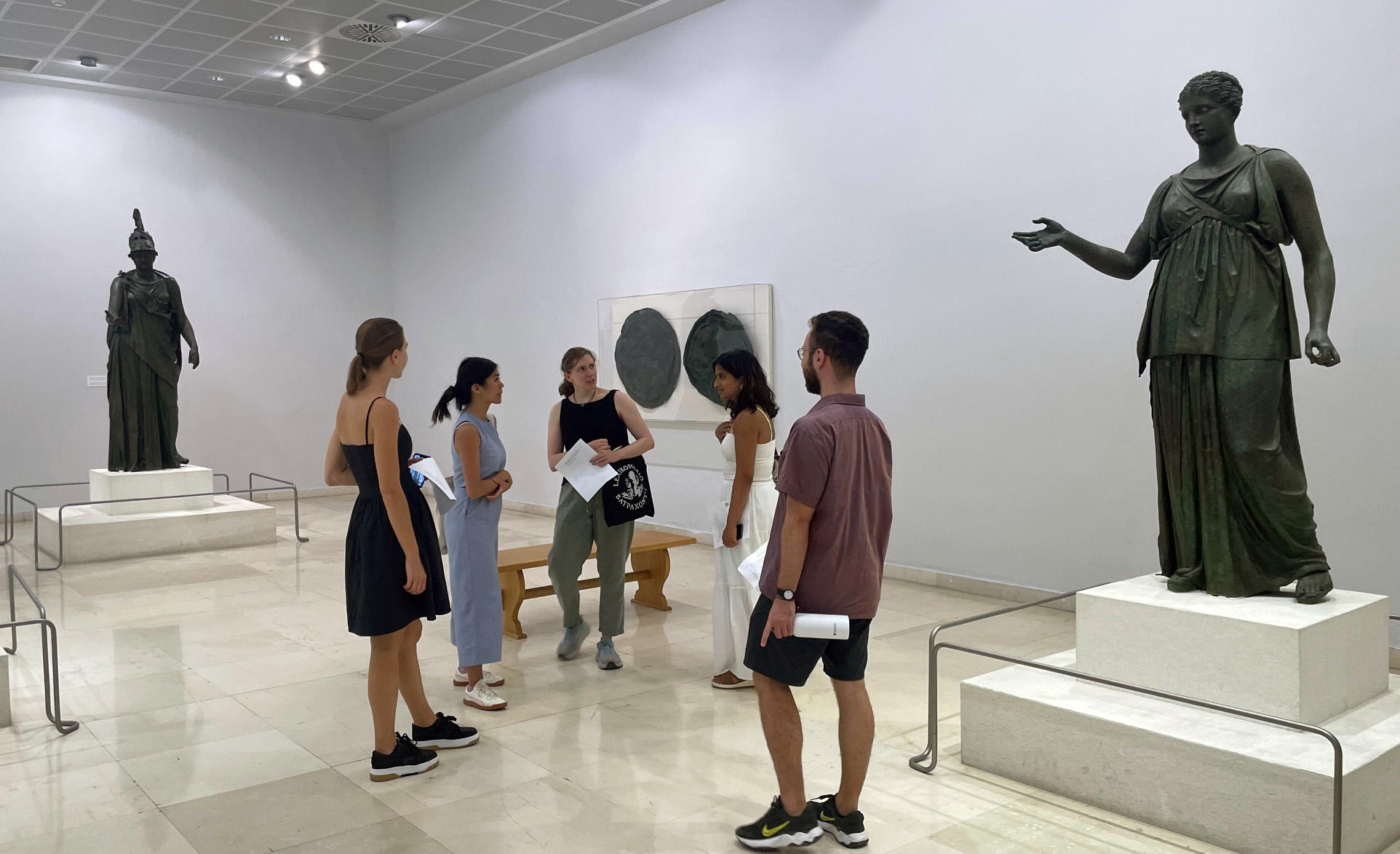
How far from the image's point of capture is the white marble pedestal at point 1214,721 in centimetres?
352

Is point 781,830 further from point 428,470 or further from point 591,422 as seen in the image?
point 591,422

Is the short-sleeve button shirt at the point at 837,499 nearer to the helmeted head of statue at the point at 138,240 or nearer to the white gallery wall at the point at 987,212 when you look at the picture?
the white gallery wall at the point at 987,212

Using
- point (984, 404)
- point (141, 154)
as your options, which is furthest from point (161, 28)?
point (984, 404)

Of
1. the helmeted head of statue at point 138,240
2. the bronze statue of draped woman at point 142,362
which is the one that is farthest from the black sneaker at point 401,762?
the helmeted head of statue at point 138,240

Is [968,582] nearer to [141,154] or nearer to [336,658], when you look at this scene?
[336,658]

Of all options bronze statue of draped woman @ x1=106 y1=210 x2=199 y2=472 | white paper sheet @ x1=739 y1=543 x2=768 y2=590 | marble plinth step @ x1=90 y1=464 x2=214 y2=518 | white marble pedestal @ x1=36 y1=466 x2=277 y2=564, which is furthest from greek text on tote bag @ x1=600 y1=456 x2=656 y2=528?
bronze statue of draped woman @ x1=106 y1=210 x2=199 y2=472

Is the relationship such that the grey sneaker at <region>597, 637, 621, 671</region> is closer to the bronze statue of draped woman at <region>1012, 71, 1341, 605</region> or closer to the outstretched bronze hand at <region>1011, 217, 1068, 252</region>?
the bronze statue of draped woman at <region>1012, 71, 1341, 605</region>

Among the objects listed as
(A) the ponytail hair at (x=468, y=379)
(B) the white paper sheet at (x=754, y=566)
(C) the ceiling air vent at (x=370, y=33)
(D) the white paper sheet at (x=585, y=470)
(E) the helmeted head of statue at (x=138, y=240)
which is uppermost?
(C) the ceiling air vent at (x=370, y=33)

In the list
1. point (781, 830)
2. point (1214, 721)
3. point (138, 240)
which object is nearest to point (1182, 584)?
point (1214, 721)

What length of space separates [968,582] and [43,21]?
10.7 meters

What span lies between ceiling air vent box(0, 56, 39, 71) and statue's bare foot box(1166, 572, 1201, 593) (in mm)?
13350

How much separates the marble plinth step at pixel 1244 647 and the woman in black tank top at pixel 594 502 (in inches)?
103

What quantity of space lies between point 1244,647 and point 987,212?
458 centimetres

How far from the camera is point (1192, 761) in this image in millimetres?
3711
